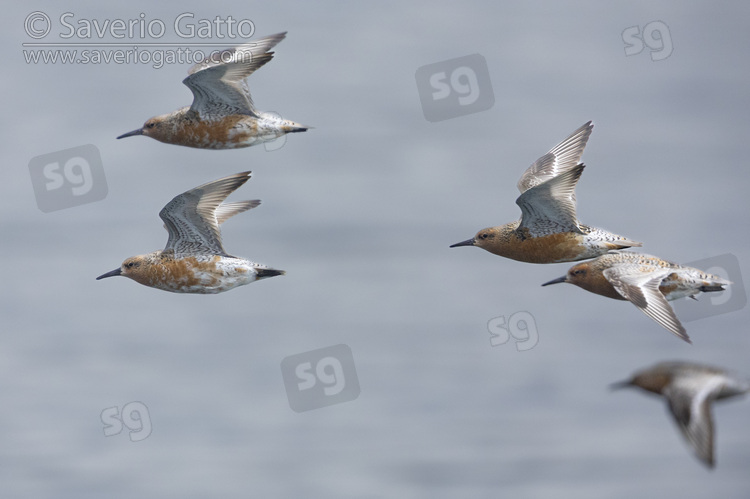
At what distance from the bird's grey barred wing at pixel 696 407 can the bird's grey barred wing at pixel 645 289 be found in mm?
2347

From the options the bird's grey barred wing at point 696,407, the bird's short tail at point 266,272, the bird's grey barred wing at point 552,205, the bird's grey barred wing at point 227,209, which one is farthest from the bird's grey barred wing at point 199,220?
the bird's grey barred wing at point 696,407

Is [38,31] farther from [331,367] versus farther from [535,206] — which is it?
[535,206]

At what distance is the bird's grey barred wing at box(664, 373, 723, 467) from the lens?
7848 mm

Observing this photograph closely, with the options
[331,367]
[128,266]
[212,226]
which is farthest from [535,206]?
[331,367]

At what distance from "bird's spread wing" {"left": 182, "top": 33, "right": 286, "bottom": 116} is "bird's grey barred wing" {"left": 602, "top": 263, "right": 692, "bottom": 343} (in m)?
4.28

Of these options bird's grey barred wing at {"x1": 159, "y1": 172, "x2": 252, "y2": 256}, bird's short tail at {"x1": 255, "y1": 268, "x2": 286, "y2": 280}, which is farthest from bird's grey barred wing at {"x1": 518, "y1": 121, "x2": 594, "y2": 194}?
bird's grey barred wing at {"x1": 159, "y1": 172, "x2": 252, "y2": 256}

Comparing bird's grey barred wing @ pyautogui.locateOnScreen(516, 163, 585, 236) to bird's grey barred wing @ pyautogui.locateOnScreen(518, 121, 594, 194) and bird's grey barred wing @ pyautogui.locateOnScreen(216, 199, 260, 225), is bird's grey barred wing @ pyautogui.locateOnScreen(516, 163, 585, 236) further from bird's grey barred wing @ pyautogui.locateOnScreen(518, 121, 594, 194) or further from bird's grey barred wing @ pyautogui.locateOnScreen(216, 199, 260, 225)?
bird's grey barred wing @ pyautogui.locateOnScreen(216, 199, 260, 225)

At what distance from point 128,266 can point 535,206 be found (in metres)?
4.36

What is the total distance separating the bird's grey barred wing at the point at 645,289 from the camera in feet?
37.8

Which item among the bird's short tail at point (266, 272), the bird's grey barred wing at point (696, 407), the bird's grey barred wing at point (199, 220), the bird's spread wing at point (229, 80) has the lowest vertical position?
the bird's grey barred wing at point (696, 407)

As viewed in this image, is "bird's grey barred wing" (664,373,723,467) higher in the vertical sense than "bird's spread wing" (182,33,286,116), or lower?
lower

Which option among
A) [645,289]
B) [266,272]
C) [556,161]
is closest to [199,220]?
[266,272]

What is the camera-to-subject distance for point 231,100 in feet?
44.1

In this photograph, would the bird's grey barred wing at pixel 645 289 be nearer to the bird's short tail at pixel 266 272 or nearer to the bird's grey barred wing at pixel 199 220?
the bird's short tail at pixel 266 272
